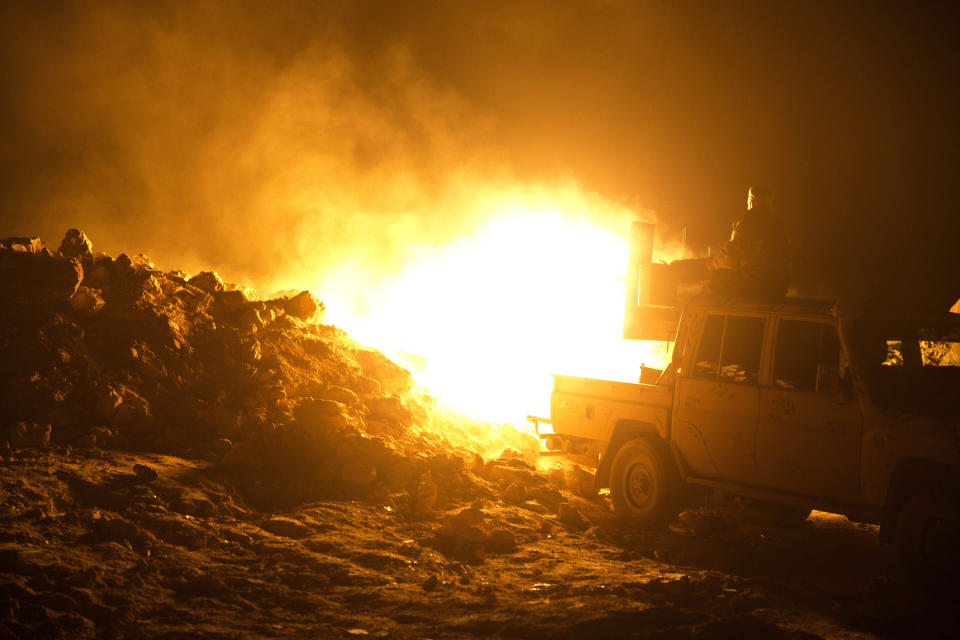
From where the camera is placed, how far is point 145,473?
6340mm

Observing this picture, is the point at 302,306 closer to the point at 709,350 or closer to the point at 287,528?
the point at 287,528

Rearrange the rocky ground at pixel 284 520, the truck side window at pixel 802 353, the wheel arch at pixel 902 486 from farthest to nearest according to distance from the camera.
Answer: the truck side window at pixel 802 353
the wheel arch at pixel 902 486
the rocky ground at pixel 284 520

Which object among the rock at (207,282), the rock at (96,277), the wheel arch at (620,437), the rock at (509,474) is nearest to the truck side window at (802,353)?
the wheel arch at (620,437)

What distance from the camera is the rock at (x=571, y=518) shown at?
734 cm

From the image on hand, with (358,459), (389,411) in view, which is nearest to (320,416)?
(358,459)

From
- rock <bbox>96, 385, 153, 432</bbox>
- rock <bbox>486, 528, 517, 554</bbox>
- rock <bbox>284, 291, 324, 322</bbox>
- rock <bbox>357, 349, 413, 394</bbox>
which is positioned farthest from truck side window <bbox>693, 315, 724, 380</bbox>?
rock <bbox>284, 291, 324, 322</bbox>

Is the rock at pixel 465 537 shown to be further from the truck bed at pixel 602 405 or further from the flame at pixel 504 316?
the flame at pixel 504 316

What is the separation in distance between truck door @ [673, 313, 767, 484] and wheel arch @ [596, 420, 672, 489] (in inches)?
15.4

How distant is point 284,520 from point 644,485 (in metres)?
3.41

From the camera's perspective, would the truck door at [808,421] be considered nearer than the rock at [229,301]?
Yes

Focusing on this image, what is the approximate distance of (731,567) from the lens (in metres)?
6.27

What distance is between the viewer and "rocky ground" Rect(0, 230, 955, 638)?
15.7ft

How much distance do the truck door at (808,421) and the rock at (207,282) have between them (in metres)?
7.02

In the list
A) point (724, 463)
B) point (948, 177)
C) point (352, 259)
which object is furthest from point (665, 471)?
point (948, 177)
